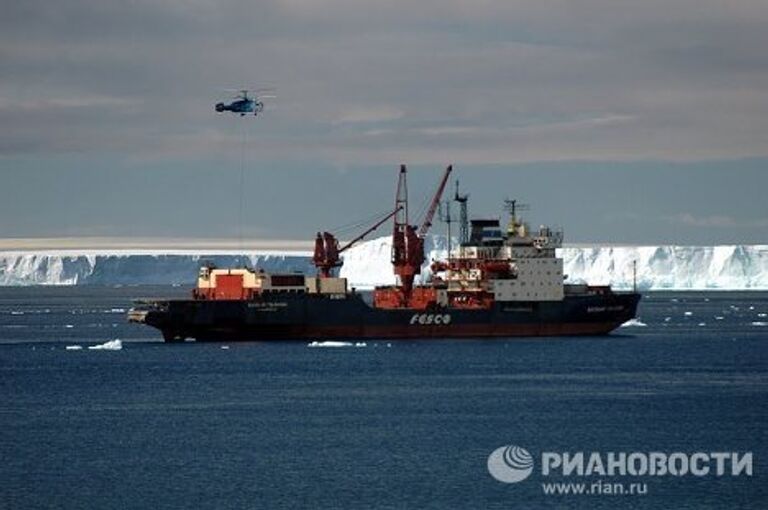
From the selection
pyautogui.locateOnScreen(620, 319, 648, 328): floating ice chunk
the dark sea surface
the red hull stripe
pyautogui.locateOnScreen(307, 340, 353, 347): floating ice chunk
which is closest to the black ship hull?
the red hull stripe

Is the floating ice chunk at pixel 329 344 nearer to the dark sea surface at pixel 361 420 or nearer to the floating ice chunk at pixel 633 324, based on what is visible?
the dark sea surface at pixel 361 420

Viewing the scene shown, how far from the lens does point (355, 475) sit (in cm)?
4181

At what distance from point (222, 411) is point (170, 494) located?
16.5 metres

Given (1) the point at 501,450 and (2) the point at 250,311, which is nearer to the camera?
(1) the point at 501,450

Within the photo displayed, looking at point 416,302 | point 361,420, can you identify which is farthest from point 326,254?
point 361,420

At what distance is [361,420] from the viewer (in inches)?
2085

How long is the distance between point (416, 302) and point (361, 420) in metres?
37.5

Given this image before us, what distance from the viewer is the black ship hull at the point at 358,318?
8556 centimetres

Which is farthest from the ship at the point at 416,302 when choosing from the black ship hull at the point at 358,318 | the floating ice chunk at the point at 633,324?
the floating ice chunk at the point at 633,324

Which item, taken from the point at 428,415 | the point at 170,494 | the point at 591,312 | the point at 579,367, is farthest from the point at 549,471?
the point at 591,312

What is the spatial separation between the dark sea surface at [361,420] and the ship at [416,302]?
1360 mm

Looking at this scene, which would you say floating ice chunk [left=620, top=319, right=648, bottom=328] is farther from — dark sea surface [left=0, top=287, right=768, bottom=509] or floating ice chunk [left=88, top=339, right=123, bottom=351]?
floating ice chunk [left=88, top=339, right=123, bottom=351]

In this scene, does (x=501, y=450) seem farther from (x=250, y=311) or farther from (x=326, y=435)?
(x=250, y=311)

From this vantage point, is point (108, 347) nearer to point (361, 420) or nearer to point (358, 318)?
point (358, 318)
